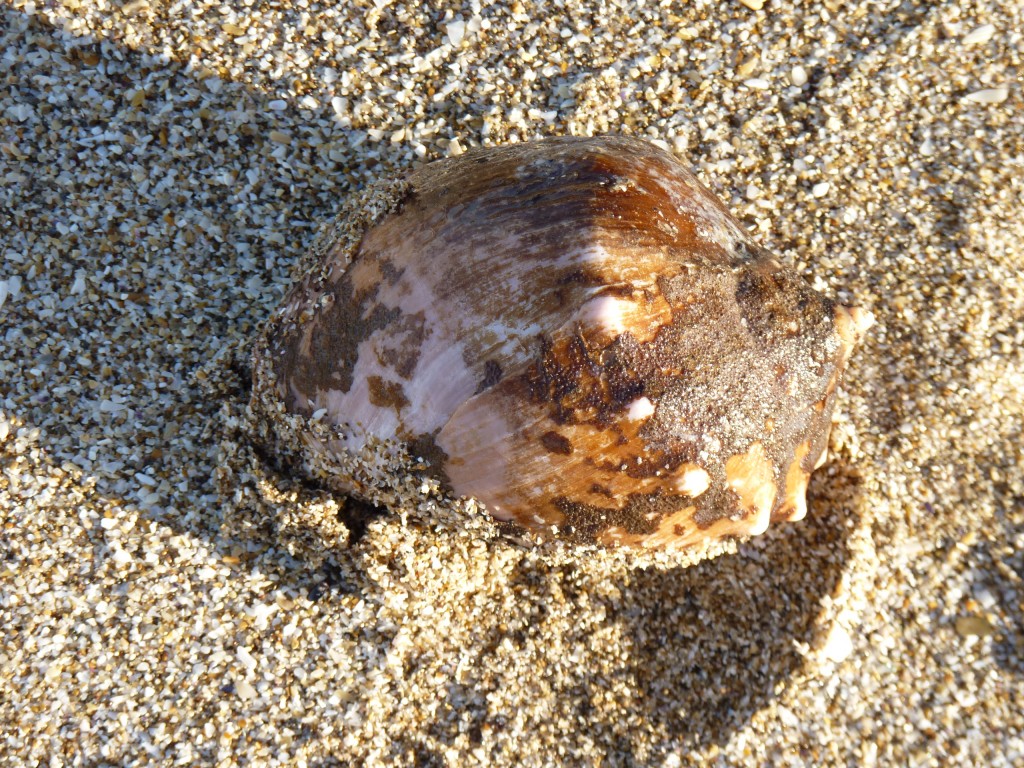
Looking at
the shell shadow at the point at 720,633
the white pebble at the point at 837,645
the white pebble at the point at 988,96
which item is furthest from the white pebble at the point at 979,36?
the white pebble at the point at 837,645

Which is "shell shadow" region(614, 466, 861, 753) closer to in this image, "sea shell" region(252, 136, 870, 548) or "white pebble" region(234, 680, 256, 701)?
"sea shell" region(252, 136, 870, 548)

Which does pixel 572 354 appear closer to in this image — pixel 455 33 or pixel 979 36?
pixel 455 33

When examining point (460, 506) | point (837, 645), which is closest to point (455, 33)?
point (460, 506)

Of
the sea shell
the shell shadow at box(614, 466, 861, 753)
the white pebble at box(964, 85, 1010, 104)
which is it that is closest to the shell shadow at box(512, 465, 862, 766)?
the shell shadow at box(614, 466, 861, 753)

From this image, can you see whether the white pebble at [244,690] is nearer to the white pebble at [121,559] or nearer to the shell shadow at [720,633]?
the white pebble at [121,559]

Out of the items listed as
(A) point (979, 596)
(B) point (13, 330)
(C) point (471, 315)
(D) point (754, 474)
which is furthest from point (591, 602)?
(B) point (13, 330)
